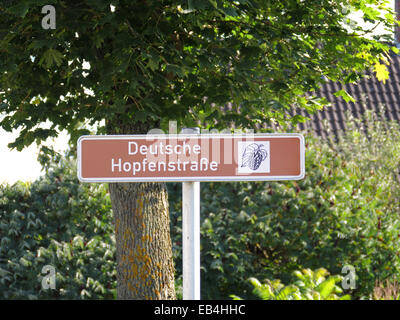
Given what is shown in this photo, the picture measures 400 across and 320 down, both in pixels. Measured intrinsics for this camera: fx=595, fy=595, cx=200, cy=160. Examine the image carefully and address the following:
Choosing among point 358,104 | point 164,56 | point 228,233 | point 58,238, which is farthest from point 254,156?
point 358,104

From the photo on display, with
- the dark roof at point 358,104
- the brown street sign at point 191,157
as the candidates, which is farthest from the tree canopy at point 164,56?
the dark roof at point 358,104

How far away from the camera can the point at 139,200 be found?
4641 mm

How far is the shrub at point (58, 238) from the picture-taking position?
23.5 ft

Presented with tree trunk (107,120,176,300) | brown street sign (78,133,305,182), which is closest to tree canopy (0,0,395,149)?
tree trunk (107,120,176,300)

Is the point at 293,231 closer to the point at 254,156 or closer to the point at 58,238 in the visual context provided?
the point at 58,238

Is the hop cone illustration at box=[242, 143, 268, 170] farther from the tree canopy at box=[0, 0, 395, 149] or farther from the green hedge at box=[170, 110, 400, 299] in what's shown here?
the green hedge at box=[170, 110, 400, 299]

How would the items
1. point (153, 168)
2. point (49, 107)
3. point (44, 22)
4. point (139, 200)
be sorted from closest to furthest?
point (153, 168)
point (44, 22)
point (49, 107)
point (139, 200)

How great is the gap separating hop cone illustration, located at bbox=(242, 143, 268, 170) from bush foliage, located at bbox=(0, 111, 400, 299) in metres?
4.22

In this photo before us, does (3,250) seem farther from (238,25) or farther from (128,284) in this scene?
(238,25)

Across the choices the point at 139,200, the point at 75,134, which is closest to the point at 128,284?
the point at 139,200

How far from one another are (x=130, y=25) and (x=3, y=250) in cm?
437

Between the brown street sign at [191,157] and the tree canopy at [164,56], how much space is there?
81 cm

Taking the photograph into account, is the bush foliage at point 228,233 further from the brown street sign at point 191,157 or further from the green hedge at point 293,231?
the brown street sign at point 191,157
